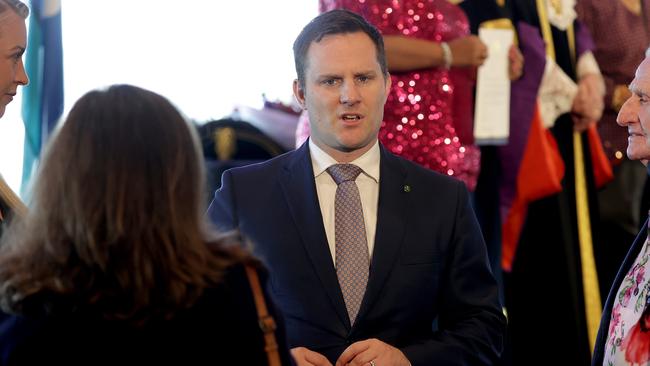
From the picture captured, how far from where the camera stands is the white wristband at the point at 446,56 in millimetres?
3463

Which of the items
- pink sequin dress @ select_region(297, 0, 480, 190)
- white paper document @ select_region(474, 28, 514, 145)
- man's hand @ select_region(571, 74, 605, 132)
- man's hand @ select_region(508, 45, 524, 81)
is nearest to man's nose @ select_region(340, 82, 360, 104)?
pink sequin dress @ select_region(297, 0, 480, 190)

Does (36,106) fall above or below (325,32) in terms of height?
below

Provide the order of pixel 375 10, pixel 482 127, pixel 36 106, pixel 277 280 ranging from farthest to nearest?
pixel 482 127, pixel 36 106, pixel 375 10, pixel 277 280

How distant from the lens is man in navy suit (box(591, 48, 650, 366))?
2195 millimetres

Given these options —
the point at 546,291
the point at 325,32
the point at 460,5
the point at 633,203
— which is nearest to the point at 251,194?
the point at 325,32

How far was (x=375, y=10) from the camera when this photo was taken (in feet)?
11.0

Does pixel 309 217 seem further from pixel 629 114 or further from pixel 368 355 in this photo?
pixel 629 114

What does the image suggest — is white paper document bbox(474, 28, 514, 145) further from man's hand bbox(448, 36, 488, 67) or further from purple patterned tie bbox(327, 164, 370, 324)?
purple patterned tie bbox(327, 164, 370, 324)

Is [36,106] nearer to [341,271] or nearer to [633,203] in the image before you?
[341,271]

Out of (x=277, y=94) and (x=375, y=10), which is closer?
(x=375, y=10)

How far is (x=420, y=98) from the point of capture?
3.41 meters

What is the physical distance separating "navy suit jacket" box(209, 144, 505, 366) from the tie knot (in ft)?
0.21

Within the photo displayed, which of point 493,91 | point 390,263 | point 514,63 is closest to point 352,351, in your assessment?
point 390,263

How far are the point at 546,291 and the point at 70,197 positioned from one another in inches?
133
